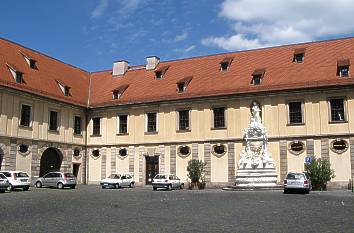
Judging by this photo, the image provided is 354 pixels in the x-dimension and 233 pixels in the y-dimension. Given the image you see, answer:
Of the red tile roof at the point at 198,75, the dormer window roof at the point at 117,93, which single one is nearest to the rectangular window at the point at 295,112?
the red tile roof at the point at 198,75

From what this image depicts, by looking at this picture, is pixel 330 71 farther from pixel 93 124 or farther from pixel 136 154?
pixel 93 124

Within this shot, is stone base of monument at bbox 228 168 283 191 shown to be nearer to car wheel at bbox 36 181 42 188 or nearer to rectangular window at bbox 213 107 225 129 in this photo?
rectangular window at bbox 213 107 225 129

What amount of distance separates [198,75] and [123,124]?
865 centimetres

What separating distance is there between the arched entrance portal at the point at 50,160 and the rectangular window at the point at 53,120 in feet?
6.17

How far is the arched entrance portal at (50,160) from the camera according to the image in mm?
39094

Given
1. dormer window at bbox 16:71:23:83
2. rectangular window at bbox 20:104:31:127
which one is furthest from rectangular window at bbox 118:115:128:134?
dormer window at bbox 16:71:23:83

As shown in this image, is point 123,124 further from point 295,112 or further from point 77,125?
point 295,112

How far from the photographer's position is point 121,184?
38562 millimetres

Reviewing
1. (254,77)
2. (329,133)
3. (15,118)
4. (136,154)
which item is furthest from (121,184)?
(329,133)

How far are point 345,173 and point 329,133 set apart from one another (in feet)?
10.7

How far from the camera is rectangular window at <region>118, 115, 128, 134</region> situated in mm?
42656

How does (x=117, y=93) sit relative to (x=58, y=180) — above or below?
above

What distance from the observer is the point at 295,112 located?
118 feet

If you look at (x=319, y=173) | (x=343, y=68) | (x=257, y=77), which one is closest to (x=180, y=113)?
(x=257, y=77)
